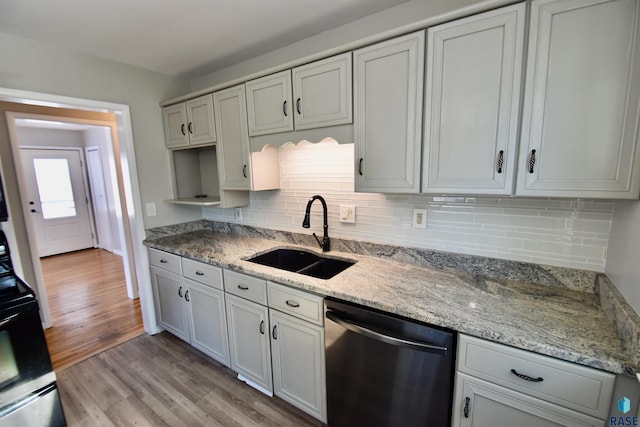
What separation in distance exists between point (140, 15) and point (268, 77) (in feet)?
2.57

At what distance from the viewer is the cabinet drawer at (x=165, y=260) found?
2.29 meters

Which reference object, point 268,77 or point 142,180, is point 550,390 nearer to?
point 268,77

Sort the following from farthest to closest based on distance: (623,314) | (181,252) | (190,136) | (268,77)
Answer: (190,136)
(181,252)
(268,77)
(623,314)

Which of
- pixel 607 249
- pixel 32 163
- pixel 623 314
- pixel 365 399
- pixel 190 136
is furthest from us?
pixel 32 163

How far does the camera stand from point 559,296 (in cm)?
129

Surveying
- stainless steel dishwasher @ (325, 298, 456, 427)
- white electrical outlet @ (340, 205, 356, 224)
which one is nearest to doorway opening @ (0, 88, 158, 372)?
white electrical outlet @ (340, 205, 356, 224)

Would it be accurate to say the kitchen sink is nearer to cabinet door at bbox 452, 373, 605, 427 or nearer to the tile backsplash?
the tile backsplash

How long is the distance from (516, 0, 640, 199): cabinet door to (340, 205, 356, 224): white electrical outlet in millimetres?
1019

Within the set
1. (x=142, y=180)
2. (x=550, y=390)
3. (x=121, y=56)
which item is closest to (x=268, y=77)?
(x=121, y=56)

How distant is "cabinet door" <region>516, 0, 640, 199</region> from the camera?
99 cm

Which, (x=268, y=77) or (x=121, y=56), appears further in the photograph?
(x=121, y=56)

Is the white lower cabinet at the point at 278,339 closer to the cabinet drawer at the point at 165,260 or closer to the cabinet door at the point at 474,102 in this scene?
the cabinet drawer at the point at 165,260

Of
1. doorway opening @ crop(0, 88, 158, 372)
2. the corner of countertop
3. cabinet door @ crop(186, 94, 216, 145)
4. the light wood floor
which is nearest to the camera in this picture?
the corner of countertop

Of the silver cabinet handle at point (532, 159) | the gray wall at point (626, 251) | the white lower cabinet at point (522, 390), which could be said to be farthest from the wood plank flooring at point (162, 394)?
the silver cabinet handle at point (532, 159)
